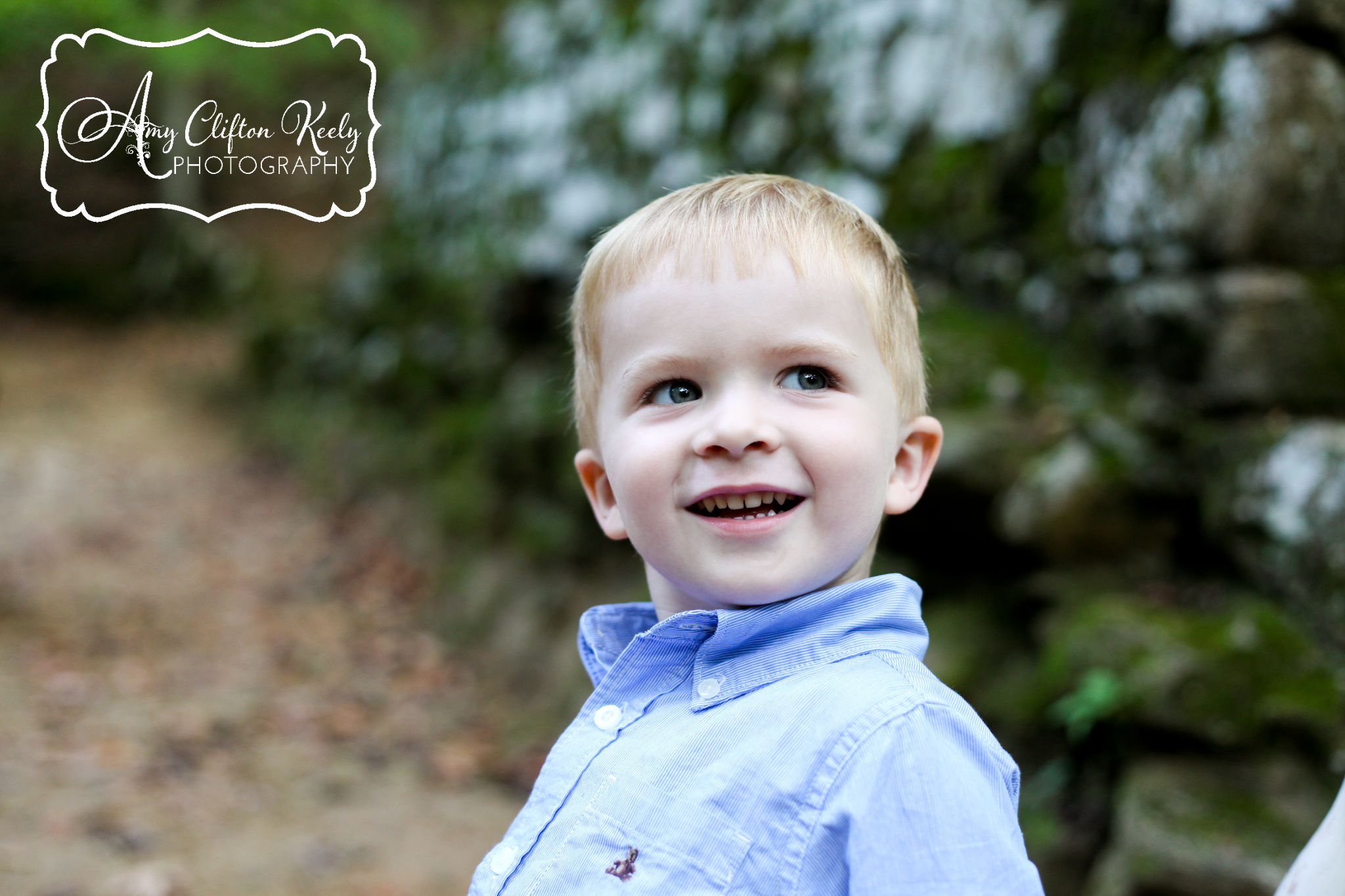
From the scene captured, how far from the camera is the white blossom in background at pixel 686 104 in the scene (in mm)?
4141

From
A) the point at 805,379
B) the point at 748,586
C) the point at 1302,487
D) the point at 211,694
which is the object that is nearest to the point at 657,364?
the point at 805,379

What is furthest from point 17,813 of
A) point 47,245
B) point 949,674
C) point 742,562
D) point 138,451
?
point 47,245

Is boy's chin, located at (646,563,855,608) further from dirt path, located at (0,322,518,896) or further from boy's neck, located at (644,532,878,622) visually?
dirt path, located at (0,322,518,896)

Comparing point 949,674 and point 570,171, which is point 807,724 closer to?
point 949,674

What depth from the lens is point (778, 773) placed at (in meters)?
1.05

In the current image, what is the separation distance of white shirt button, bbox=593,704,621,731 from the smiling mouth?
29 cm

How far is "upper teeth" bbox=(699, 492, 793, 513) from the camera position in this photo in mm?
1174

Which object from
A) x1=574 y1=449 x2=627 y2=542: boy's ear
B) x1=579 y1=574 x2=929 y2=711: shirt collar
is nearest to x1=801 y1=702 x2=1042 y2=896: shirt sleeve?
x1=579 y1=574 x2=929 y2=711: shirt collar

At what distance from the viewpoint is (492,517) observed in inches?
222

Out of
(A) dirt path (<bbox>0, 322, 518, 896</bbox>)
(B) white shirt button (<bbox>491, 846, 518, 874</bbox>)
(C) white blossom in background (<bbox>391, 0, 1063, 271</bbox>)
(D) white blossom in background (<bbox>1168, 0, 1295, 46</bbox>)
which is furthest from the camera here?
(C) white blossom in background (<bbox>391, 0, 1063, 271</bbox>)

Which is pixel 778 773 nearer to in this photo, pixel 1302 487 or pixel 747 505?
pixel 747 505

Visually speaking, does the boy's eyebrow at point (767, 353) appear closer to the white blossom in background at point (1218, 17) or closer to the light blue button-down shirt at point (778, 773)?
the light blue button-down shirt at point (778, 773)

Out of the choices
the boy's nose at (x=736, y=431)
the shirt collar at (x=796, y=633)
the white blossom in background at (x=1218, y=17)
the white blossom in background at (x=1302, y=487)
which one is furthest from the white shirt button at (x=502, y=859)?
the white blossom in background at (x=1218, y=17)

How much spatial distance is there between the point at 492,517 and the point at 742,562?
15.1 feet
